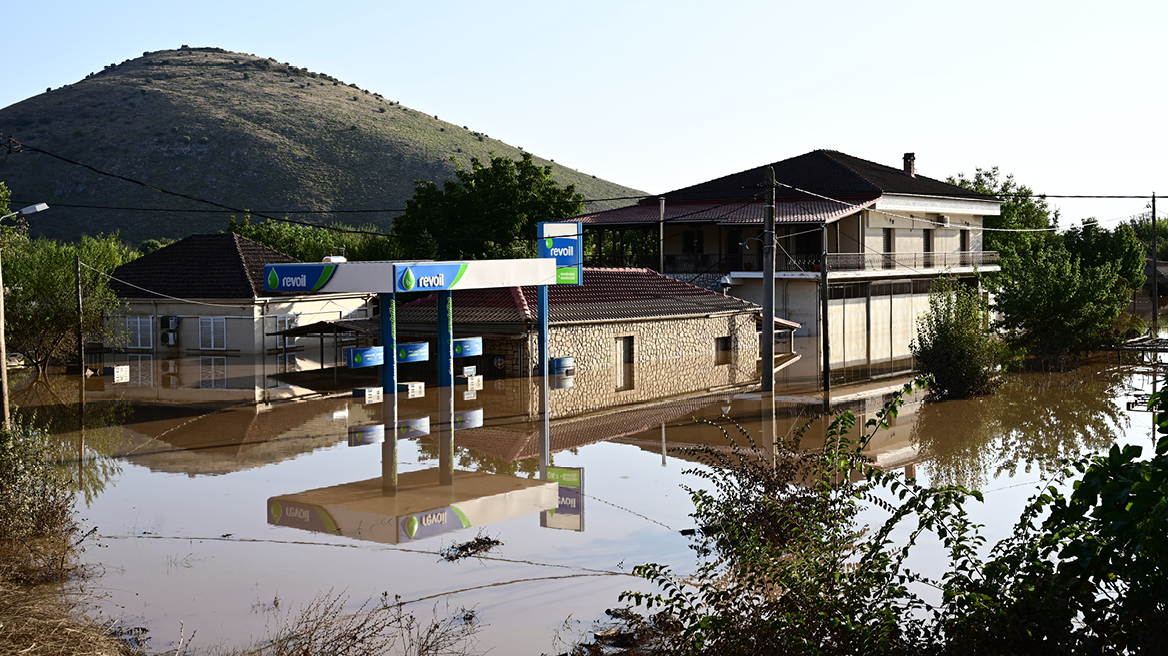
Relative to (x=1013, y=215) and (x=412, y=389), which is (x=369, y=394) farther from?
(x=1013, y=215)

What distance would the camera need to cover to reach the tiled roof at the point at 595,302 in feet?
102

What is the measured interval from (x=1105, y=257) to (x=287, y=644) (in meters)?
57.5

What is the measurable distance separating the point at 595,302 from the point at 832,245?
15063 mm

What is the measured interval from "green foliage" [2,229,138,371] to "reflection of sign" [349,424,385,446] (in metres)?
16.2

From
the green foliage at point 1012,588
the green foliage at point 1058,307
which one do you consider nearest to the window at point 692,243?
the green foliage at point 1058,307

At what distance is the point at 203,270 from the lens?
123 feet

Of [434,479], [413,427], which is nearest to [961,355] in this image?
[413,427]

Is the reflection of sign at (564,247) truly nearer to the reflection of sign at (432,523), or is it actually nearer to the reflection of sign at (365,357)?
the reflection of sign at (365,357)

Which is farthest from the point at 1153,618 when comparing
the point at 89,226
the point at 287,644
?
the point at 89,226

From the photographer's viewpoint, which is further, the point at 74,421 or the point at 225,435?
the point at 74,421

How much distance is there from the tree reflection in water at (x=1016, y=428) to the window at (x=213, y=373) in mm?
19419

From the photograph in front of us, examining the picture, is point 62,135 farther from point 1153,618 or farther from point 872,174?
point 1153,618

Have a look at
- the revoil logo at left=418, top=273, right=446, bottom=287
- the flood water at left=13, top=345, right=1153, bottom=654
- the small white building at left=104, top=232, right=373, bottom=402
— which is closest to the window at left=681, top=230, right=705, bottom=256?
the small white building at left=104, top=232, right=373, bottom=402

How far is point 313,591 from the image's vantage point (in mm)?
10836
